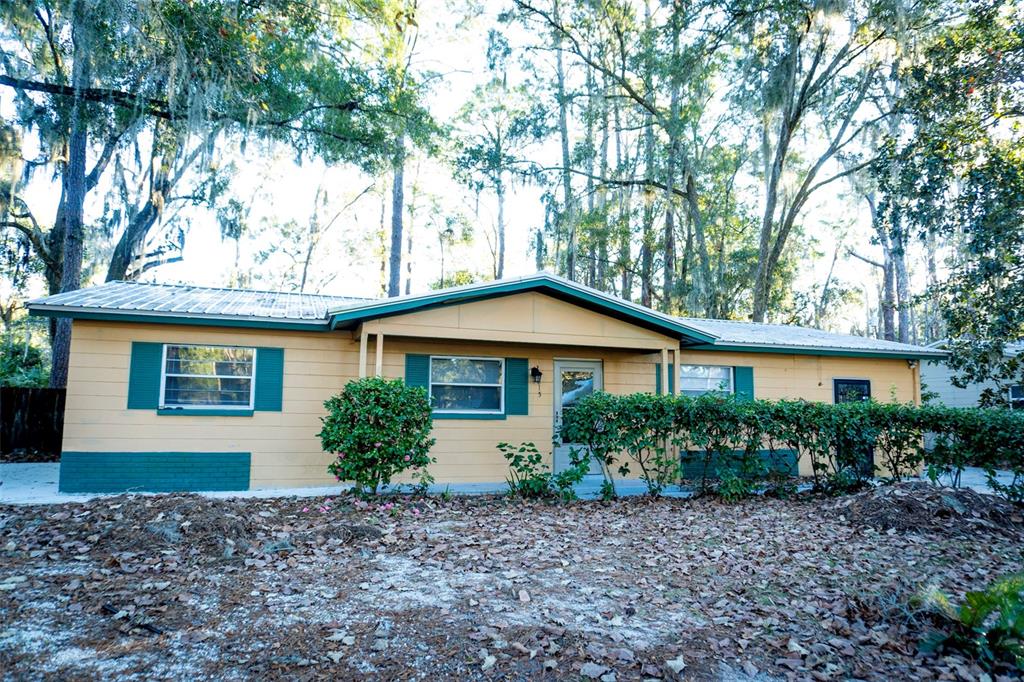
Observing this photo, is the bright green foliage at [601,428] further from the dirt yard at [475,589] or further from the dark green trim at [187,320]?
the dark green trim at [187,320]

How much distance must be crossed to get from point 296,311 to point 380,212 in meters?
21.5

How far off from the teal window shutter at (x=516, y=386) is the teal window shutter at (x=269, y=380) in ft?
11.6

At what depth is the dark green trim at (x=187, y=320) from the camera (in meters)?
7.79

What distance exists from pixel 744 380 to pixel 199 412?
953cm

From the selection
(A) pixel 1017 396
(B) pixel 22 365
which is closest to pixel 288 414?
(B) pixel 22 365

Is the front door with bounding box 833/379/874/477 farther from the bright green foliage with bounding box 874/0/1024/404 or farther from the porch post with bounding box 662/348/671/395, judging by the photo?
the porch post with bounding box 662/348/671/395

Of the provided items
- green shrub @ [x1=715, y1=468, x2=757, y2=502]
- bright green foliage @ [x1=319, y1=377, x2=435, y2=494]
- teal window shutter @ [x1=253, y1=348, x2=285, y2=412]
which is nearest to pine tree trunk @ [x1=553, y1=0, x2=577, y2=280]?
green shrub @ [x1=715, y1=468, x2=757, y2=502]

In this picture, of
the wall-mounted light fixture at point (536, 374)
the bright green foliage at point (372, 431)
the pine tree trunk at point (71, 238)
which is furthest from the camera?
the pine tree trunk at point (71, 238)

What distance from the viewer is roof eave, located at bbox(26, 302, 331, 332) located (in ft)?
25.3

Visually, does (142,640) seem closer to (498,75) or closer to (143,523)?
(143,523)

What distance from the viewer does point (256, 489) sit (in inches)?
343

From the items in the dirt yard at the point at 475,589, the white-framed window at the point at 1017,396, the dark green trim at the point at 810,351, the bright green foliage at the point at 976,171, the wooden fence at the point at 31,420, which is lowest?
the dirt yard at the point at 475,589

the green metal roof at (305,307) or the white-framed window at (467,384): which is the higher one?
the green metal roof at (305,307)

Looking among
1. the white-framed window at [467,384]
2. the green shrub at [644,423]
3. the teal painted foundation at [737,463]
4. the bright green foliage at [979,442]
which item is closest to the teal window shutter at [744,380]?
the teal painted foundation at [737,463]
